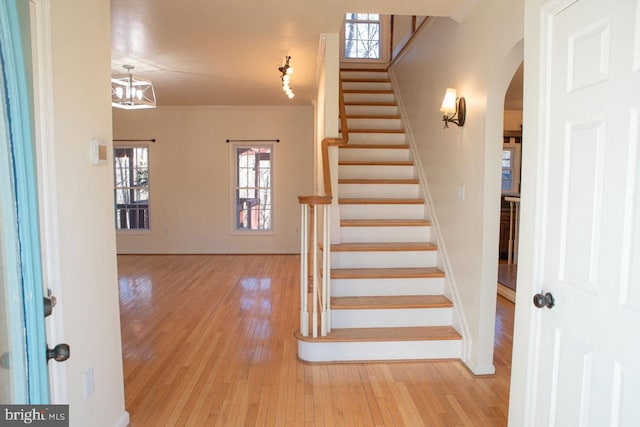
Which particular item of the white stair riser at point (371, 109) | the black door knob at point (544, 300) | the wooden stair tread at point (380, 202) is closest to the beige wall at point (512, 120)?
the white stair riser at point (371, 109)

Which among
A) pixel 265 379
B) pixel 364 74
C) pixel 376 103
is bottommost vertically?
pixel 265 379

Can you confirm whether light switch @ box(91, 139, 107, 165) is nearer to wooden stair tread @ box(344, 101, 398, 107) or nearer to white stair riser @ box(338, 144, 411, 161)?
white stair riser @ box(338, 144, 411, 161)

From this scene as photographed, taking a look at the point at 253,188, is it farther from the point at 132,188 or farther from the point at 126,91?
the point at 126,91

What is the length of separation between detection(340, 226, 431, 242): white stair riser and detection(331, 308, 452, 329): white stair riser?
0.84 meters

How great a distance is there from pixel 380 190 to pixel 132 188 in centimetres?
516

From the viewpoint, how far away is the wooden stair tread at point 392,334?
9.89 ft

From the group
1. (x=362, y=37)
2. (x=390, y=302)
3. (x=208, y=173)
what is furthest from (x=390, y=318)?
(x=362, y=37)

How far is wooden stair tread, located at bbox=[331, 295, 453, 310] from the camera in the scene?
318 cm

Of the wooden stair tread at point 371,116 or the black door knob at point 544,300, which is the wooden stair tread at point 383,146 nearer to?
the wooden stair tread at point 371,116

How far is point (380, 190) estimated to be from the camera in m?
4.33

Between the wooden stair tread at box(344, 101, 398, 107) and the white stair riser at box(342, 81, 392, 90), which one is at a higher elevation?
the white stair riser at box(342, 81, 392, 90)

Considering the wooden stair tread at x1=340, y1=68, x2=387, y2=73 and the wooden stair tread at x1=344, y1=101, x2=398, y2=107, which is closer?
the wooden stair tread at x1=344, y1=101, x2=398, y2=107

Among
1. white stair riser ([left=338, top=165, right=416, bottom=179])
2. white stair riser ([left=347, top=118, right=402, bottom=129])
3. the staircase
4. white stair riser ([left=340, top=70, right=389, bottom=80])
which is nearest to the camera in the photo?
the staircase

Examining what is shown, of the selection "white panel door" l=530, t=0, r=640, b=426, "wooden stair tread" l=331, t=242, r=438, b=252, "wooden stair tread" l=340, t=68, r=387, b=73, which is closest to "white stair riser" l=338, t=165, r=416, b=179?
"wooden stair tread" l=331, t=242, r=438, b=252
